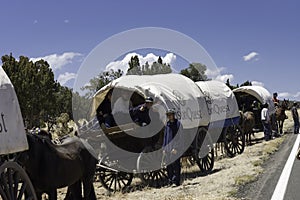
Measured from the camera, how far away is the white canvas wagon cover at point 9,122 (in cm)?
484

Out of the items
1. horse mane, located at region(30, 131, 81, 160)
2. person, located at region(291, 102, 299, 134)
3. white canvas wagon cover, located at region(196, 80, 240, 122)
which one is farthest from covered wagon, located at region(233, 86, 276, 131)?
horse mane, located at region(30, 131, 81, 160)

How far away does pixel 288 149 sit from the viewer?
16469 millimetres

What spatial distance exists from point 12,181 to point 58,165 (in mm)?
1656

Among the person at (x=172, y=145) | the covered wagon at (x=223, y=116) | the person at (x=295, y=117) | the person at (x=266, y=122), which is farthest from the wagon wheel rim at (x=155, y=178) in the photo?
the person at (x=295, y=117)

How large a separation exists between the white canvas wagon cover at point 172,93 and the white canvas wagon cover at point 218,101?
110 centimetres

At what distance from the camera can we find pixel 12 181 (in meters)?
5.38

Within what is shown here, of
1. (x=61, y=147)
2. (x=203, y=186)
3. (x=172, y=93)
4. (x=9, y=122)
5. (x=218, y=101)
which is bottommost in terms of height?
(x=203, y=186)

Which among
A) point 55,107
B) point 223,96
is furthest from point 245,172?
point 55,107

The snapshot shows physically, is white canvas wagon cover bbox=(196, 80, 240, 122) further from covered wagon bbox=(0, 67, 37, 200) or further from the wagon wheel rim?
covered wagon bbox=(0, 67, 37, 200)

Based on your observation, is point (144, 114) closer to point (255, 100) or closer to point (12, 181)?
point (12, 181)

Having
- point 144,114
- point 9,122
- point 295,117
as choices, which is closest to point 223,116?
point 144,114

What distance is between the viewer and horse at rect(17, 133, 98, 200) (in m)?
6.37

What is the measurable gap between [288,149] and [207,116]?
14.1 feet

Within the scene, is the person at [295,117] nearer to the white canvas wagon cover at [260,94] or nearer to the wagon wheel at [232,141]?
the white canvas wagon cover at [260,94]
